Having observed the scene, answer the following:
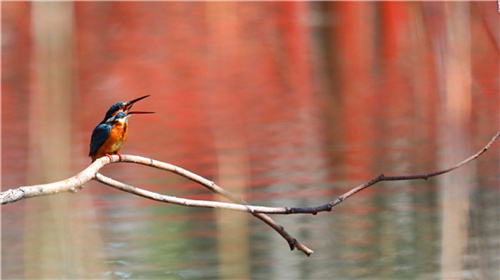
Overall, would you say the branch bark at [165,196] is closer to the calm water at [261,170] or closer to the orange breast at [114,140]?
the orange breast at [114,140]

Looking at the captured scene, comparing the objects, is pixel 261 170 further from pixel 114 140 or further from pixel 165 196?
pixel 165 196

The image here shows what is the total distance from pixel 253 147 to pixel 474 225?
5.23 meters

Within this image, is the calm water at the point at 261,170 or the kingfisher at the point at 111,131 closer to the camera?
the kingfisher at the point at 111,131

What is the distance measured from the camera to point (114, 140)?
254 cm

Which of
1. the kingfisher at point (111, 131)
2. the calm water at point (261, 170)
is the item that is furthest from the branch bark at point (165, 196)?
the calm water at point (261, 170)

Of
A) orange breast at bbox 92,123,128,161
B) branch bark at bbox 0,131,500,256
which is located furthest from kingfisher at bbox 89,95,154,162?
branch bark at bbox 0,131,500,256

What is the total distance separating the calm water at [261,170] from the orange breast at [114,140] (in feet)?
A: 2.21

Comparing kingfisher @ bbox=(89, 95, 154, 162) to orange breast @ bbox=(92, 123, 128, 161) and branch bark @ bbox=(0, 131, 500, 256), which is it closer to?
orange breast @ bbox=(92, 123, 128, 161)

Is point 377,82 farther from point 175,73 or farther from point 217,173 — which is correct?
point 217,173

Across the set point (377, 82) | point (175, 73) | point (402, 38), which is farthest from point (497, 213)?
point (402, 38)

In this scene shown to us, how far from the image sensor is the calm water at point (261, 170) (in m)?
3.71

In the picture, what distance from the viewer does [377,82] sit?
1142 centimetres

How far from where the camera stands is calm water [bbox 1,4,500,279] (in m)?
3.71

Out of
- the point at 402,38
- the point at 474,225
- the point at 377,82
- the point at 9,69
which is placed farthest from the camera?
the point at 402,38
